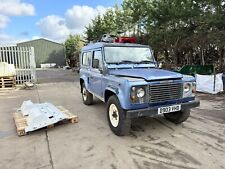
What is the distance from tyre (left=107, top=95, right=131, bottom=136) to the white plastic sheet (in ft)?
18.0

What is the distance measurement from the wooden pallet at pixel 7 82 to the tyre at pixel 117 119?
8.98 meters

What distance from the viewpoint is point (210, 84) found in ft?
28.3

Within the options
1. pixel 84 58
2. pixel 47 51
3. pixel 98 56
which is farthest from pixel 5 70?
pixel 47 51

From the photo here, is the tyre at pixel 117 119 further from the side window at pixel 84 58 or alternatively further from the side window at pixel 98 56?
the side window at pixel 84 58

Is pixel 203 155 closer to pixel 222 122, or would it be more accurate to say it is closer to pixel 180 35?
pixel 222 122

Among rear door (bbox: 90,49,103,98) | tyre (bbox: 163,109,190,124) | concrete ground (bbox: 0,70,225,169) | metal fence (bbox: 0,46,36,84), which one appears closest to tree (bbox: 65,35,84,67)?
metal fence (bbox: 0,46,36,84)

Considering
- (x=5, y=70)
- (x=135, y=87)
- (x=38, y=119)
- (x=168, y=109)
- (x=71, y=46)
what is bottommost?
(x=38, y=119)

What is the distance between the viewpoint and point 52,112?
17.6ft

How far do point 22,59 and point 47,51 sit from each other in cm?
2868

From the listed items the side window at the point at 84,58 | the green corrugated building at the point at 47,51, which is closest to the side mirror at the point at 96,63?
the side window at the point at 84,58

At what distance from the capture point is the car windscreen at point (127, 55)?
5.40 m

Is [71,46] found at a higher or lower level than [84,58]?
higher

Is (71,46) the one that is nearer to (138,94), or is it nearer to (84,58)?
(84,58)

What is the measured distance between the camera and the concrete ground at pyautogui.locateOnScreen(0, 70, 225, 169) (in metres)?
3.32
